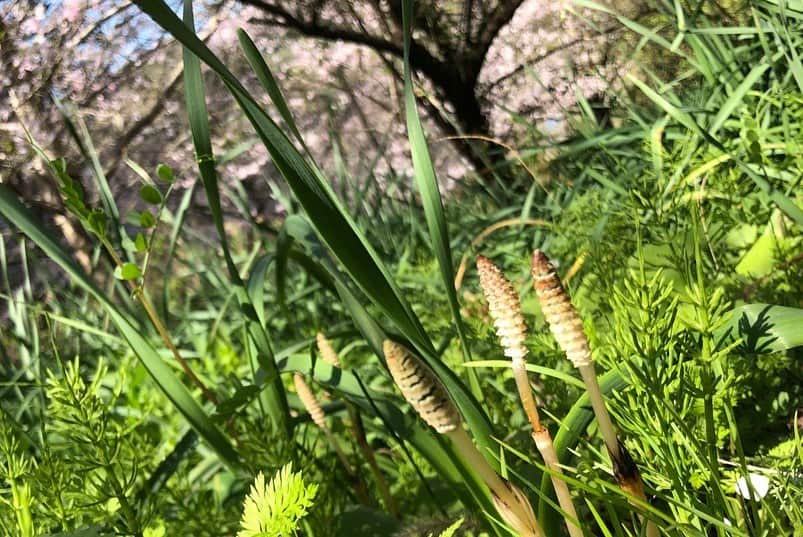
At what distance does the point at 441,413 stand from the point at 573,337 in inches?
2.7

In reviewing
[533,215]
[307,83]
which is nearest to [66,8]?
[307,83]

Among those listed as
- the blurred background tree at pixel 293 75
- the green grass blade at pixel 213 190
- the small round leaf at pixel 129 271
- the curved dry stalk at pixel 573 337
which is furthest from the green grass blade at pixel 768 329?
the blurred background tree at pixel 293 75

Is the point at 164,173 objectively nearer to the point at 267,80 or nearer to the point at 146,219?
the point at 146,219

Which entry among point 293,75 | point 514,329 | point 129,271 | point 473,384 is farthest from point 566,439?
point 293,75

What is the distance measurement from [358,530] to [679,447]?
1.01 ft

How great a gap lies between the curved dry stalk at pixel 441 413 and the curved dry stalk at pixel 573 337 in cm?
6

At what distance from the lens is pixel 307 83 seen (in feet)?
21.5

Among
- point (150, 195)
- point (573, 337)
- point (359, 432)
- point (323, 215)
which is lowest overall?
point (359, 432)

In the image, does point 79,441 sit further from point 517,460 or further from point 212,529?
point 517,460

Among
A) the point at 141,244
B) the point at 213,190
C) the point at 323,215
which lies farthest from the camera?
the point at 141,244

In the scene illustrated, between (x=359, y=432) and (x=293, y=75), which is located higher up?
(x=293, y=75)

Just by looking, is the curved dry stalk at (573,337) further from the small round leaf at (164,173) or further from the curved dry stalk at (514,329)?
the small round leaf at (164,173)

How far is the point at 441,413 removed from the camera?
348 millimetres

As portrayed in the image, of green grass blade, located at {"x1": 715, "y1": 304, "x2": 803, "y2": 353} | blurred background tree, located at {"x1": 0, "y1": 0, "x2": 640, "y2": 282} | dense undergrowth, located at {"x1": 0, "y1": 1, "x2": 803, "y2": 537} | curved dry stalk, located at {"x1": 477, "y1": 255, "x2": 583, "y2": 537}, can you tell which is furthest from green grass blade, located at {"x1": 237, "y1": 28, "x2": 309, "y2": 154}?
blurred background tree, located at {"x1": 0, "y1": 0, "x2": 640, "y2": 282}
